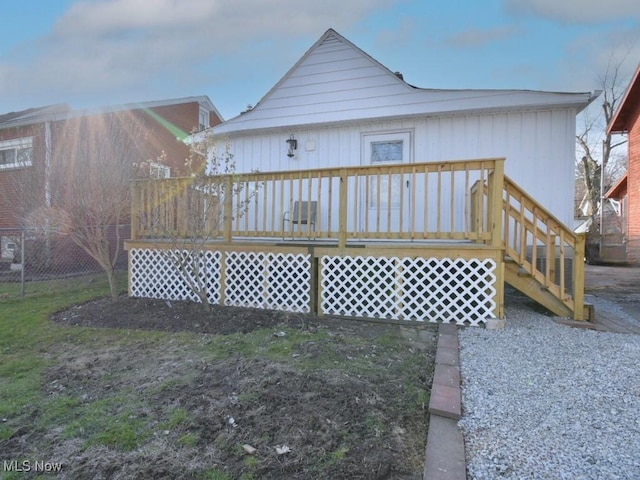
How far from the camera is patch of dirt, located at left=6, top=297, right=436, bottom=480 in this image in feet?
5.86

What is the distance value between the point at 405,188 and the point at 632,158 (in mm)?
12697

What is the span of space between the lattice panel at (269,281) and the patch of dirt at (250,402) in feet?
2.67

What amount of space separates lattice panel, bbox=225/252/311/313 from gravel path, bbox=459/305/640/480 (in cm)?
216

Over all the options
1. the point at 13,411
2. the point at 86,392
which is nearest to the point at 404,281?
the point at 86,392

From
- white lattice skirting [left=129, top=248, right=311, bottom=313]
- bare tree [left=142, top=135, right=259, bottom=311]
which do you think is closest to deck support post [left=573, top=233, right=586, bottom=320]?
white lattice skirting [left=129, top=248, right=311, bottom=313]

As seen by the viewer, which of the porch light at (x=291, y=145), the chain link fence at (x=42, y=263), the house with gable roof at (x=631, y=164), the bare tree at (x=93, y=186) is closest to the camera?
the bare tree at (x=93, y=186)

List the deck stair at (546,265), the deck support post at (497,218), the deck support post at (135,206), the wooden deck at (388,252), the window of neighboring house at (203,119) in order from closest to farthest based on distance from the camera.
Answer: the deck support post at (497,218)
the wooden deck at (388,252)
the deck stair at (546,265)
the deck support post at (135,206)
the window of neighboring house at (203,119)

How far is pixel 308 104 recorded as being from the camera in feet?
22.0

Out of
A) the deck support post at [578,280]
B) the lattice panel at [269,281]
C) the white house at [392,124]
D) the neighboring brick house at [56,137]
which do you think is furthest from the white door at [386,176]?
the neighboring brick house at [56,137]

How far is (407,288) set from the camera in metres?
4.84

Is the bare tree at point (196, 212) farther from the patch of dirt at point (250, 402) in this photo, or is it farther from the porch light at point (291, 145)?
the porch light at point (291, 145)

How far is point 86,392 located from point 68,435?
2.11ft

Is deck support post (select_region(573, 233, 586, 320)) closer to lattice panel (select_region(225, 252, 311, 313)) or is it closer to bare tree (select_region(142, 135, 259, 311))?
lattice panel (select_region(225, 252, 311, 313))

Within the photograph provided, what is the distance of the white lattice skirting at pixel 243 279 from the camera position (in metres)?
5.00
